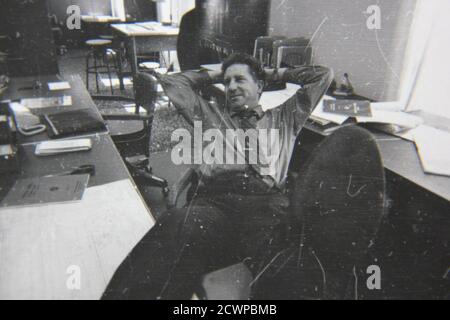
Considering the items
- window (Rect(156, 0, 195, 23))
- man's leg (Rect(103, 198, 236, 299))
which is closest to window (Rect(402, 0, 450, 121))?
man's leg (Rect(103, 198, 236, 299))

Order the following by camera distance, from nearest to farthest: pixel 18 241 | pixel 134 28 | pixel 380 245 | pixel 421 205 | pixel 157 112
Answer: pixel 18 241 → pixel 421 205 → pixel 380 245 → pixel 157 112 → pixel 134 28

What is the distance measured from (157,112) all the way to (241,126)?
258 centimetres

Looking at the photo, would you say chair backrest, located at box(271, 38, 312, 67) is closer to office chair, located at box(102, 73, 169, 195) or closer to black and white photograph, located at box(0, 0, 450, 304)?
black and white photograph, located at box(0, 0, 450, 304)

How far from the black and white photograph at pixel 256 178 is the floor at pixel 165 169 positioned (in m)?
0.01

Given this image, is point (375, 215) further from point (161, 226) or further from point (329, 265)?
point (161, 226)

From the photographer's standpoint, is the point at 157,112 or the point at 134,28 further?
the point at 134,28

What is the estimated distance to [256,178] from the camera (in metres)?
1.49

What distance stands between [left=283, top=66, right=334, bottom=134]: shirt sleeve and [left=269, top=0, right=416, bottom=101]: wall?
502 millimetres

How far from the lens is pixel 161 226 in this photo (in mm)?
1074

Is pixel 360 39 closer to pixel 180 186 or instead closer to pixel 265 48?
pixel 265 48

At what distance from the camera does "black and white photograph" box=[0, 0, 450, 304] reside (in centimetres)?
88
